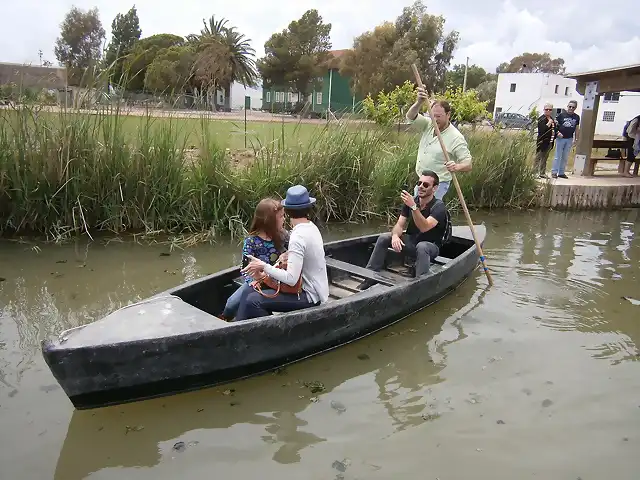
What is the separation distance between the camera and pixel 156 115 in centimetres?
745

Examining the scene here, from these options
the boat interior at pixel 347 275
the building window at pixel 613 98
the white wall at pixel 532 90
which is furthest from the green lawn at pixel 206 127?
the white wall at pixel 532 90

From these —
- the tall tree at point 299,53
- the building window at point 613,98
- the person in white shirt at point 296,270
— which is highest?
the tall tree at point 299,53

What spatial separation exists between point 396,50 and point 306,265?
31.7m

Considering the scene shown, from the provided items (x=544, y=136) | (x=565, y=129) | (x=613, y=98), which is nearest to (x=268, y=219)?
(x=544, y=136)

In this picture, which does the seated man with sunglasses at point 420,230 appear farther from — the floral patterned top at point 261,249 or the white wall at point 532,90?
the white wall at point 532,90

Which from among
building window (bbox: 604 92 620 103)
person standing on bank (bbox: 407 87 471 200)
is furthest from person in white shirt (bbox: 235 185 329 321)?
building window (bbox: 604 92 620 103)

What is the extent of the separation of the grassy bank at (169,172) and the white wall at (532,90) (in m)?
44.8

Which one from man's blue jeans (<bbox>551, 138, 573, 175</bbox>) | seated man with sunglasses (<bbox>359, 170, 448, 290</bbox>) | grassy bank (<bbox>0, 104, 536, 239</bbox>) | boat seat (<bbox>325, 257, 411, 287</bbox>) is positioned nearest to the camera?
boat seat (<bbox>325, 257, 411, 287</bbox>)

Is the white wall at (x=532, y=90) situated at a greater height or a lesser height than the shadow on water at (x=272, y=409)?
greater

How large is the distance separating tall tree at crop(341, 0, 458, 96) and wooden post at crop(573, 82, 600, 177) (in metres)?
19.8

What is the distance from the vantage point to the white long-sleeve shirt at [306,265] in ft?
12.6

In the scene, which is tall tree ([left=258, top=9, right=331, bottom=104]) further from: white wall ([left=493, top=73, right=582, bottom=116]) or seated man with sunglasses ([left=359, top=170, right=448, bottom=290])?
seated man with sunglasses ([left=359, top=170, right=448, bottom=290])

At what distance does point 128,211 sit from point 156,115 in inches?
55.7

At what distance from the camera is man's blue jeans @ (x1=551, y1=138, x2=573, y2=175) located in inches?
480
